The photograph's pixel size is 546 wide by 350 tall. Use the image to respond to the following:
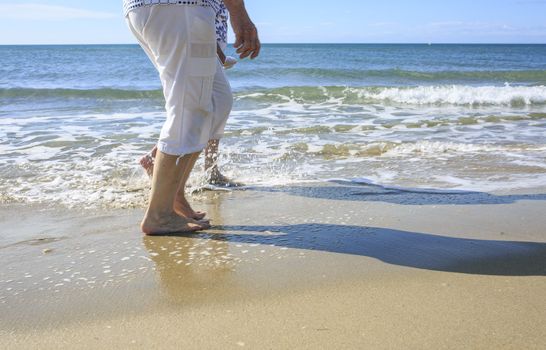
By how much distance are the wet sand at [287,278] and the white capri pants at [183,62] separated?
1.73 feet

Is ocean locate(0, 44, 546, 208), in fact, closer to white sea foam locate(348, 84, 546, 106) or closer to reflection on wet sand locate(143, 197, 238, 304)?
white sea foam locate(348, 84, 546, 106)

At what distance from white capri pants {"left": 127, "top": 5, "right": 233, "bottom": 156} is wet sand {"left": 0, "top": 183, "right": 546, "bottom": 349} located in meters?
0.53

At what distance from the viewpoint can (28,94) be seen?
12422 mm

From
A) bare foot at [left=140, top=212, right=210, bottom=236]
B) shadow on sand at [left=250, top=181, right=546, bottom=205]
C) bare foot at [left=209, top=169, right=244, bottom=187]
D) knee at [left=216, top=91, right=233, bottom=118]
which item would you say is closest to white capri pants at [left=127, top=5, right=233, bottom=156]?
knee at [left=216, top=91, right=233, bottom=118]

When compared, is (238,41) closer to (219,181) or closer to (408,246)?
(408,246)

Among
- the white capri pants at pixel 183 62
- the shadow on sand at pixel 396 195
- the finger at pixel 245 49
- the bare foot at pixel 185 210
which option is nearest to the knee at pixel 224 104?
the white capri pants at pixel 183 62

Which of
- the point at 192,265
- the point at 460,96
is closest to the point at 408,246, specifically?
the point at 192,265

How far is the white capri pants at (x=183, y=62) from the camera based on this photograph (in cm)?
246

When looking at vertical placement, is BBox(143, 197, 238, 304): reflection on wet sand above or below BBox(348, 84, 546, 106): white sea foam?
below

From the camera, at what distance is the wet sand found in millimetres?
1751

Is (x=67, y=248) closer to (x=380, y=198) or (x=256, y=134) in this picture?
(x=380, y=198)

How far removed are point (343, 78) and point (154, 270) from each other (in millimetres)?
16224

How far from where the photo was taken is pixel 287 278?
87.7 inches

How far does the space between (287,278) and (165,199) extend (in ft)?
2.82
